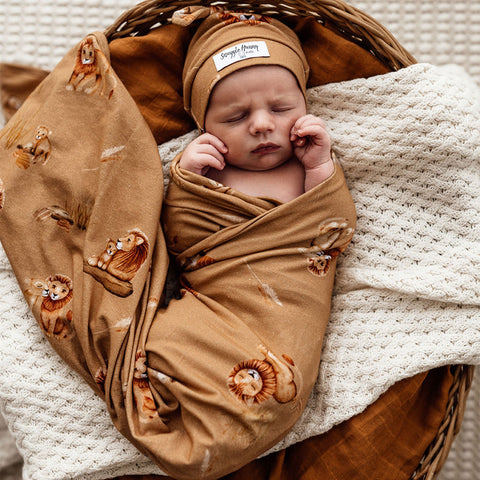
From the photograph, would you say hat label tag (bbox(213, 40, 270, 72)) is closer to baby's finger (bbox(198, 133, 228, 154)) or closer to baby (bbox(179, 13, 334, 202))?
baby (bbox(179, 13, 334, 202))

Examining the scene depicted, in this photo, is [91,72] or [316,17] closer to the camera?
[91,72]

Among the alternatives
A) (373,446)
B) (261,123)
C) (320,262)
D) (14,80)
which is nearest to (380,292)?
(320,262)

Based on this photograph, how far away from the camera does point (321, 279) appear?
1087mm

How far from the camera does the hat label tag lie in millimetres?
1063

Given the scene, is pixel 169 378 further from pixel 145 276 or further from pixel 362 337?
pixel 362 337

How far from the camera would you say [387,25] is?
147cm

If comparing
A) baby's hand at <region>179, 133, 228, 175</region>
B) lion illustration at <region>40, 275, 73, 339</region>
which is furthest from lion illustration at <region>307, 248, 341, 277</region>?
lion illustration at <region>40, 275, 73, 339</region>

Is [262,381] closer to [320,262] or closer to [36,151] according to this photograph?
[320,262]

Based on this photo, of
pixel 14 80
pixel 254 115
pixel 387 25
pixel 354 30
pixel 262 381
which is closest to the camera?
pixel 262 381

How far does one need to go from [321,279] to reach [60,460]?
620 mm

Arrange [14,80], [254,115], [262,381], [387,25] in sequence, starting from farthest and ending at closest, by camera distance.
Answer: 1. [387,25]
2. [14,80]
3. [254,115]
4. [262,381]

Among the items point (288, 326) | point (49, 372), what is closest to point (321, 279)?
point (288, 326)

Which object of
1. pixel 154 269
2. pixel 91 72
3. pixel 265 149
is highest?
pixel 91 72

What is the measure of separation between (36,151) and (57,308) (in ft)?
1.06
